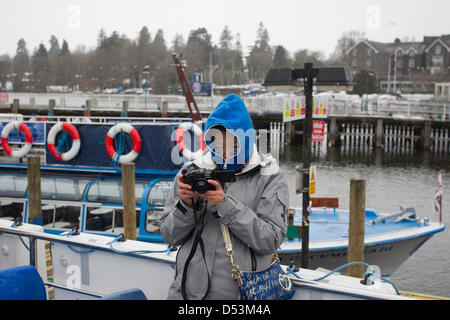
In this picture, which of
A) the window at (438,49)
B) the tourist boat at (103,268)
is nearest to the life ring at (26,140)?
the tourist boat at (103,268)

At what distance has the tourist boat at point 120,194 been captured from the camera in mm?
11453

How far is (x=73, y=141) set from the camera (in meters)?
12.5

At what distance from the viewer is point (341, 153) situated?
38.7 metres

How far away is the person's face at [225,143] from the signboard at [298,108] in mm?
6146

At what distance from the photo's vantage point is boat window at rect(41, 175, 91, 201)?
39.0ft

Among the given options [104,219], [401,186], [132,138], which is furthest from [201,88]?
[104,219]

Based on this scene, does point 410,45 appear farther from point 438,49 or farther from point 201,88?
point 201,88

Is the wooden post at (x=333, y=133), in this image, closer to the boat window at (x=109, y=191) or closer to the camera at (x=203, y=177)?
the boat window at (x=109, y=191)

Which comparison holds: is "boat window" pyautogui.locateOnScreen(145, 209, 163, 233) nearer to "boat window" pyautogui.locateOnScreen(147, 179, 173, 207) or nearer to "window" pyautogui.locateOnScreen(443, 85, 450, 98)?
"boat window" pyautogui.locateOnScreen(147, 179, 173, 207)

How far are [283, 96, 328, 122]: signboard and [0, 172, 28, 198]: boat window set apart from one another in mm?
7130

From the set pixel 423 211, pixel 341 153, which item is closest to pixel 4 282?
pixel 423 211

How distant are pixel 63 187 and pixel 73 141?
118 centimetres

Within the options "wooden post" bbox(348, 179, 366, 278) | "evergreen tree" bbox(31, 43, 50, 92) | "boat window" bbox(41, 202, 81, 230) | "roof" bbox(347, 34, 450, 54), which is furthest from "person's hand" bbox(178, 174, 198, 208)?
"roof" bbox(347, 34, 450, 54)
